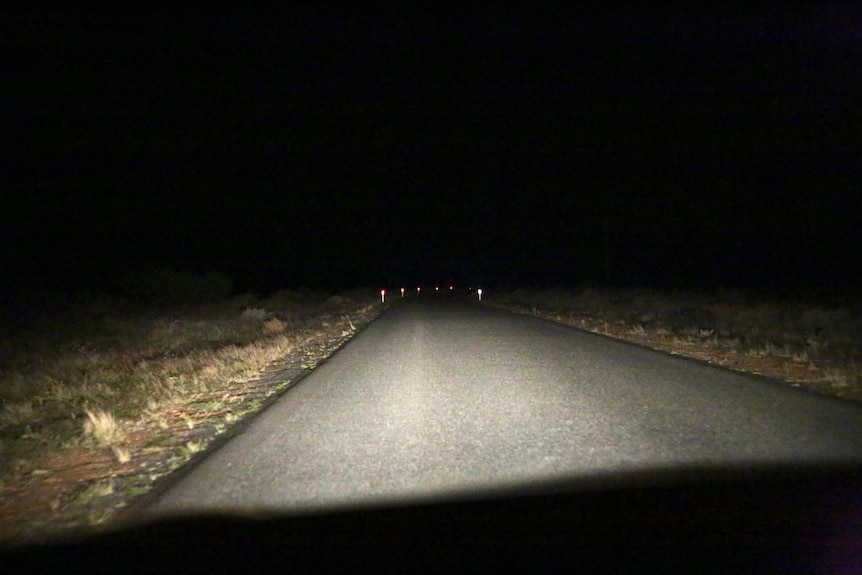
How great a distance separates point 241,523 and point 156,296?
33.8 m

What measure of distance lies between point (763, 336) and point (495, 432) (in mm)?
12696

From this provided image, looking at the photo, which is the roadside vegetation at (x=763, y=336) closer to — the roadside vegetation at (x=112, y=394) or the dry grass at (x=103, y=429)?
the roadside vegetation at (x=112, y=394)

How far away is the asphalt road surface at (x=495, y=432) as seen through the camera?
5.19m

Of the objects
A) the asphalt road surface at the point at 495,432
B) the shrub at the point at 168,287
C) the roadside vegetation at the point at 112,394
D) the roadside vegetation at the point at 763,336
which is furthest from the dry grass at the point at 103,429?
the shrub at the point at 168,287

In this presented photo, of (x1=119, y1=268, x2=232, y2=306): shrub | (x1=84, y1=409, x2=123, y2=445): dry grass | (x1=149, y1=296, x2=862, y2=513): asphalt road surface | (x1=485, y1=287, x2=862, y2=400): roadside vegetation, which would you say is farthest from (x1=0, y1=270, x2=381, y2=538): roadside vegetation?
(x1=119, y1=268, x2=232, y2=306): shrub

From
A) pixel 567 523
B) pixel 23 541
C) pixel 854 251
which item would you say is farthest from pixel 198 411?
pixel 854 251

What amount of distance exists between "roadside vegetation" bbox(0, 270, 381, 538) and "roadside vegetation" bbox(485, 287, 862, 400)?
29.5 feet

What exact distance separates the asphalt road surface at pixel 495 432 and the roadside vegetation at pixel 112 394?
0.69 m

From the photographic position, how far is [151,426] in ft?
25.3

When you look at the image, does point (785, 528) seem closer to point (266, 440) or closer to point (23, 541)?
point (266, 440)

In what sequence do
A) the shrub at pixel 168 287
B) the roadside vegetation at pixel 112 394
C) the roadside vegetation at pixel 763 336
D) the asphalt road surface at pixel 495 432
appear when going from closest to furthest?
the asphalt road surface at pixel 495 432 < the roadside vegetation at pixel 112 394 < the roadside vegetation at pixel 763 336 < the shrub at pixel 168 287

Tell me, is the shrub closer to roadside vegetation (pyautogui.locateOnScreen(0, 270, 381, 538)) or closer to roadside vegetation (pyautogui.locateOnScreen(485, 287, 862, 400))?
roadside vegetation (pyautogui.locateOnScreen(0, 270, 381, 538))

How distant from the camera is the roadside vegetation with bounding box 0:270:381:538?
5.37 meters

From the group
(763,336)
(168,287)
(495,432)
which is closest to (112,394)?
(495,432)
